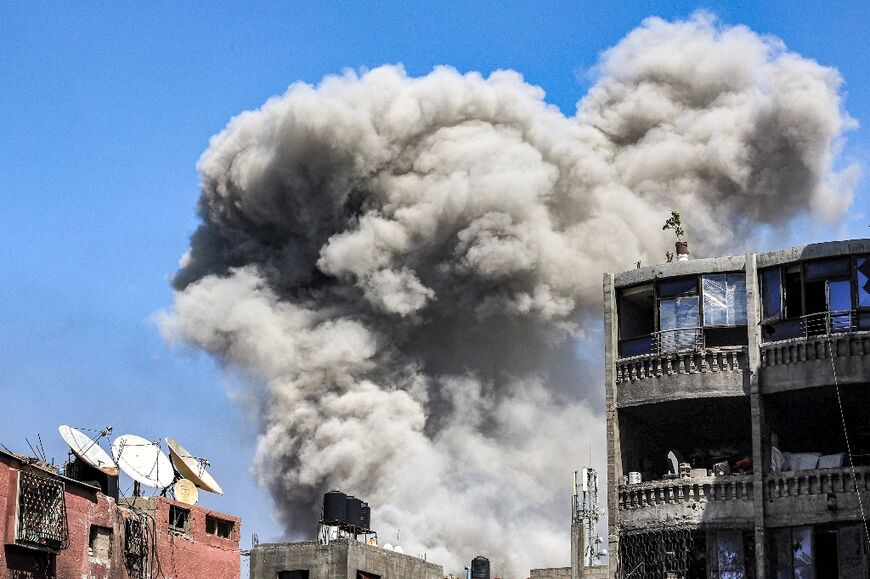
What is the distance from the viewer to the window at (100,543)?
3978 centimetres

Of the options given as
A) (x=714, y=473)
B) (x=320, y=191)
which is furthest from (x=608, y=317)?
(x=320, y=191)

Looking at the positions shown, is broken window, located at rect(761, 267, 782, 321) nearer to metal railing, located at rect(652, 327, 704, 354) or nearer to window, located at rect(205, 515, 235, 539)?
metal railing, located at rect(652, 327, 704, 354)

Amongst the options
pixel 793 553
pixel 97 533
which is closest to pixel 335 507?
pixel 97 533

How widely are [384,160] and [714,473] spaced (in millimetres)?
40591

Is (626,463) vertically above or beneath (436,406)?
beneath

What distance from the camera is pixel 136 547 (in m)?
41.8

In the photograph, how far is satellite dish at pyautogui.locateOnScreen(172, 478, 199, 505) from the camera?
1768 inches

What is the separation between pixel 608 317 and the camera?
42281 millimetres

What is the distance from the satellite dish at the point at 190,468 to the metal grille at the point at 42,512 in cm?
751

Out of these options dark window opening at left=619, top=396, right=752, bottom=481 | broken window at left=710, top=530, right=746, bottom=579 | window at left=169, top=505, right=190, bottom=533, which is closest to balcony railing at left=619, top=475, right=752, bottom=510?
dark window opening at left=619, top=396, right=752, bottom=481

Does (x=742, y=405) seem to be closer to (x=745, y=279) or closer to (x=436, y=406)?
(x=745, y=279)

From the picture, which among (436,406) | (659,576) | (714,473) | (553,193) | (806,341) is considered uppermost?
(553,193)

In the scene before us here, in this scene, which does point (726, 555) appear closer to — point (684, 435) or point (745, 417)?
point (745, 417)

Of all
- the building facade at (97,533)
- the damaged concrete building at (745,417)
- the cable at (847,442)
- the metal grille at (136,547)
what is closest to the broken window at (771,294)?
the damaged concrete building at (745,417)
